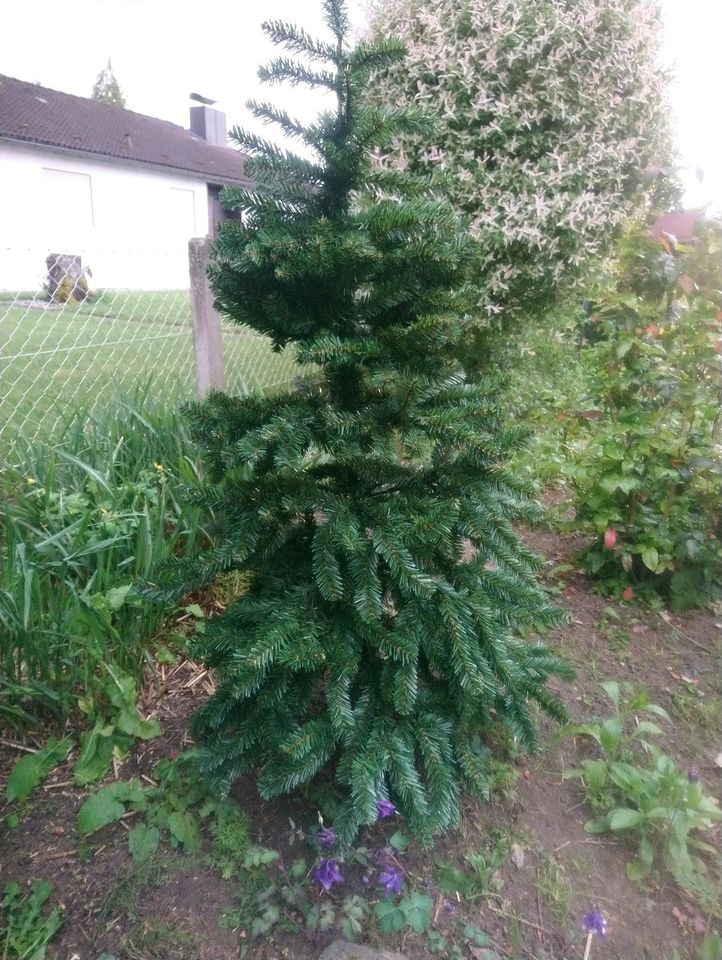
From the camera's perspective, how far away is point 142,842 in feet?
5.27

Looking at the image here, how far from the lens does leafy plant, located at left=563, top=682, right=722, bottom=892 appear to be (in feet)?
5.08

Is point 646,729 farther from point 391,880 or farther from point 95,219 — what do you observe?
point 95,219

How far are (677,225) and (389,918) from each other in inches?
108

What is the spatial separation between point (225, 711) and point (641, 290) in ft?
7.35

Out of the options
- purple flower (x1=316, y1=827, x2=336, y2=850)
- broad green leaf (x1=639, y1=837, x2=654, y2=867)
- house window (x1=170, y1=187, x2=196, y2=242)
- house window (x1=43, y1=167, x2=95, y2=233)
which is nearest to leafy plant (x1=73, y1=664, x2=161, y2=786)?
purple flower (x1=316, y1=827, x2=336, y2=850)

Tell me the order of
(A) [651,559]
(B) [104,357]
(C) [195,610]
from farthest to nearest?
(B) [104,357] → (A) [651,559] → (C) [195,610]

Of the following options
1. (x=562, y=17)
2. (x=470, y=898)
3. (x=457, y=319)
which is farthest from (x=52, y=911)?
(x=562, y=17)

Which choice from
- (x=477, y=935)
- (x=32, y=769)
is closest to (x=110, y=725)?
(x=32, y=769)

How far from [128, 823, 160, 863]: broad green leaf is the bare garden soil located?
0.02m

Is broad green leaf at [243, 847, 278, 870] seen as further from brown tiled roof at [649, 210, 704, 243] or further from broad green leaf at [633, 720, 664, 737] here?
brown tiled roof at [649, 210, 704, 243]

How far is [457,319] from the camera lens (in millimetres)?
1386

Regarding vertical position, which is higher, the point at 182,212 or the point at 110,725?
the point at 182,212

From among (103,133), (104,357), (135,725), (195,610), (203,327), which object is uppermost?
(103,133)

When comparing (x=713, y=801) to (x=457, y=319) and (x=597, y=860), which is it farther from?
(x=457, y=319)
